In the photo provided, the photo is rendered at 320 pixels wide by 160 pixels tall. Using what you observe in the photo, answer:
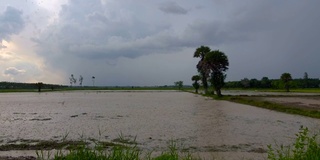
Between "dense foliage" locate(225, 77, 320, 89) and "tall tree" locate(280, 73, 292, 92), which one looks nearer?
"tall tree" locate(280, 73, 292, 92)

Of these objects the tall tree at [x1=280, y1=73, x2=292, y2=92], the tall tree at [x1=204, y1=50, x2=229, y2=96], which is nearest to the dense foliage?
the tall tree at [x1=280, y1=73, x2=292, y2=92]

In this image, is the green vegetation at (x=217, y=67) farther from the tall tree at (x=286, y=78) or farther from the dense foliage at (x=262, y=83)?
the dense foliage at (x=262, y=83)

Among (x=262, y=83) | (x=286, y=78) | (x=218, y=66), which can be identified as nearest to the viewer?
(x=218, y=66)

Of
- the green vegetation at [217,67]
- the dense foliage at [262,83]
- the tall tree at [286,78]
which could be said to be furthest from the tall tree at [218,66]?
the dense foliage at [262,83]

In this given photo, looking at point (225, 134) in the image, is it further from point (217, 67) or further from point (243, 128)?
point (217, 67)

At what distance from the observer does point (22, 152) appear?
9883 mm

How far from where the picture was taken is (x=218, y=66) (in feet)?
164

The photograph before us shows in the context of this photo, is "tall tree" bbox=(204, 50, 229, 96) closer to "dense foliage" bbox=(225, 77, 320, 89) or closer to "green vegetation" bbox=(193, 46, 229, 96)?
"green vegetation" bbox=(193, 46, 229, 96)

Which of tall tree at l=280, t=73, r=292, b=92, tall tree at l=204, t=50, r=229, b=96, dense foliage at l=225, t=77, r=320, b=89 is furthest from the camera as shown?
dense foliage at l=225, t=77, r=320, b=89

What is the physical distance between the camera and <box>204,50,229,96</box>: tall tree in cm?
4988

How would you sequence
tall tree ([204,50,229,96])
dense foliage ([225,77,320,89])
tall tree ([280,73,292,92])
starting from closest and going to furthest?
1. tall tree ([204,50,229,96])
2. tall tree ([280,73,292,92])
3. dense foliage ([225,77,320,89])

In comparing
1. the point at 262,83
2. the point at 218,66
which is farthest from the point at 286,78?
the point at 218,66

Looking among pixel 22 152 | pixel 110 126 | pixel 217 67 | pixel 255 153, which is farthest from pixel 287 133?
pixel 217 67

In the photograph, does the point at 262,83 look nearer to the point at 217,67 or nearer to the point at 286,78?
the point at 286,78
